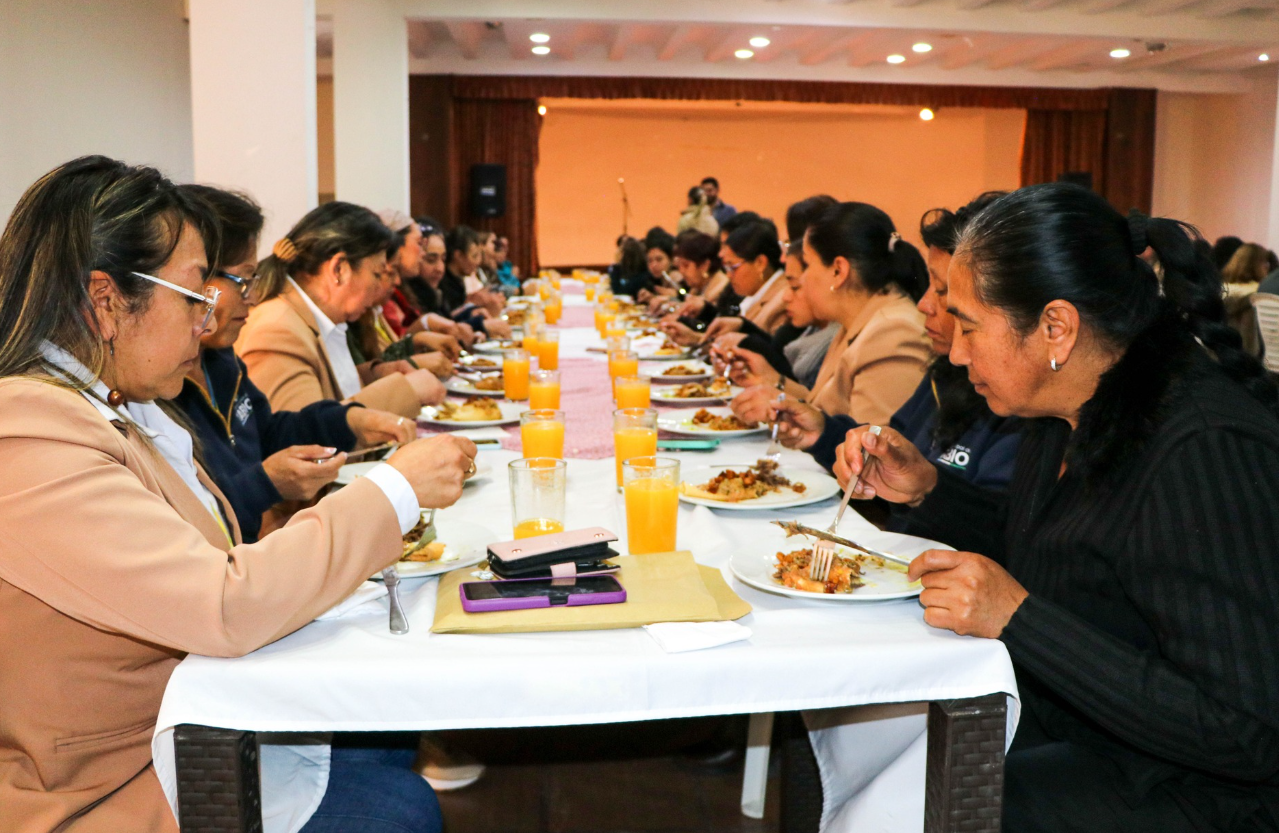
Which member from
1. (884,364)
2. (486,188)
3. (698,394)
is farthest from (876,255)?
(486,188)

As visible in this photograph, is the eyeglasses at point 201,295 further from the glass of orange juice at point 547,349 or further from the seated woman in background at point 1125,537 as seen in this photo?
the glass of orange juice at point 547,349

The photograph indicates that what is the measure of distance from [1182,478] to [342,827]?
1088 mm

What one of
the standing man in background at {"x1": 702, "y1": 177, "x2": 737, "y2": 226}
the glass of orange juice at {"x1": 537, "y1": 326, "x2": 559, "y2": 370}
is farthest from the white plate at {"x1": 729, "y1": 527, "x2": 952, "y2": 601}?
the standing man in background at {"x1": 702, "y1": 177, "x2": 737, "y2": 226}

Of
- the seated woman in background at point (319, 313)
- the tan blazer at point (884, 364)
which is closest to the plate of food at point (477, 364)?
the seated woman in background at point (319, 313)

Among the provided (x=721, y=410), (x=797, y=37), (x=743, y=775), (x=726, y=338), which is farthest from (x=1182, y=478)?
(x=797, y=37)

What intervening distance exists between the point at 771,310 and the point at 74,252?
3.78 meters

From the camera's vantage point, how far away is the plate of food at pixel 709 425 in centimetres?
242

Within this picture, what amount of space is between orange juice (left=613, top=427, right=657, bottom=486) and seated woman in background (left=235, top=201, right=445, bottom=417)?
0.92m

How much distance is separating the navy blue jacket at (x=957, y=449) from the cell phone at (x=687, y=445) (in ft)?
0.72

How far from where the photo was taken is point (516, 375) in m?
2.92

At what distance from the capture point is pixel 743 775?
2398 millimetres

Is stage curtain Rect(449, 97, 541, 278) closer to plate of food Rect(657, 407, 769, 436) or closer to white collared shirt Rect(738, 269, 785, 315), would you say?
white collared shirt Rect(738, 269, 785, 315)

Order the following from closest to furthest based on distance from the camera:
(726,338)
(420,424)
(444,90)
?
1. (420,424)
2. (726,338)
3. (444,90)

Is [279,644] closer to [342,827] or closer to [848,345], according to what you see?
[342,827]
